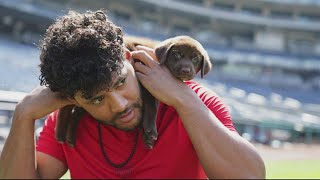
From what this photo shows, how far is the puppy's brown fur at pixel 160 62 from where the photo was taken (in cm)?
213

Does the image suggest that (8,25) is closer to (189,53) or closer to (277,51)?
(277,51)

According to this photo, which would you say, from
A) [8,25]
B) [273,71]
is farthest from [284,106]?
[8,25]

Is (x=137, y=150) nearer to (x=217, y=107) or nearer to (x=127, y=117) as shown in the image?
(x=127, y=117)

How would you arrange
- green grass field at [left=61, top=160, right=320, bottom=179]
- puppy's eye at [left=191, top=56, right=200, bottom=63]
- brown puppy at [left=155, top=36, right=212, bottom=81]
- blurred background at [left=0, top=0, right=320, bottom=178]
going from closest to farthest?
brown puppy at [left=155, top=36, right=212, bottom=81], puppy's eye at [left=191, top=56, right=200, bottom=63], green grass field at [left=61, top=160, right=320, bottom=179], blurred background at [left=0, top=0, right=320, bottom=178]

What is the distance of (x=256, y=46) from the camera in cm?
3469

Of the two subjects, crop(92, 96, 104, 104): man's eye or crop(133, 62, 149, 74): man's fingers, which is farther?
crop(133, 62, 149, 74): man's fingers

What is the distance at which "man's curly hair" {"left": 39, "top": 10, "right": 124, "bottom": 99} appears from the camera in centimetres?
177

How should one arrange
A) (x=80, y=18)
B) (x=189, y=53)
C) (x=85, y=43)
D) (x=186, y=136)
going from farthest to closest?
(x=189, y=53) → (x=186, y=136) → (x=80, y=18) → (x=85, y=43)

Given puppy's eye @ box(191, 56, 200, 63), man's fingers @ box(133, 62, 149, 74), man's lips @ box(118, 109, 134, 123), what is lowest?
man's lips @ box(118, 109, 134, 123)

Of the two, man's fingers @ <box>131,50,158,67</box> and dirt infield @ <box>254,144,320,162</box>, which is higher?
man's fingers @ <box>131,50,158,67</box>

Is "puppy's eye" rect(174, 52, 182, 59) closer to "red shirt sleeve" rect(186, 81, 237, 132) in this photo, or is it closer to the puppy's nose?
the puppy's nose

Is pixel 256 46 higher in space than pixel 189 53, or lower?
lower

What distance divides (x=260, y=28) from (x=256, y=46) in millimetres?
1733

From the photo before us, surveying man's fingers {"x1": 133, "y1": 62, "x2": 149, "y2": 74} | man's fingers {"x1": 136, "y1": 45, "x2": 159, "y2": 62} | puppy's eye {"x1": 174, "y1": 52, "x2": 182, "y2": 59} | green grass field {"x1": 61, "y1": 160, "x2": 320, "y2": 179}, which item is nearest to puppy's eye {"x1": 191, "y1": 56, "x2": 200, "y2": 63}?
puppy's eye {"x1": 174, "y1": 52, "x2": 182, "y2": 59}
